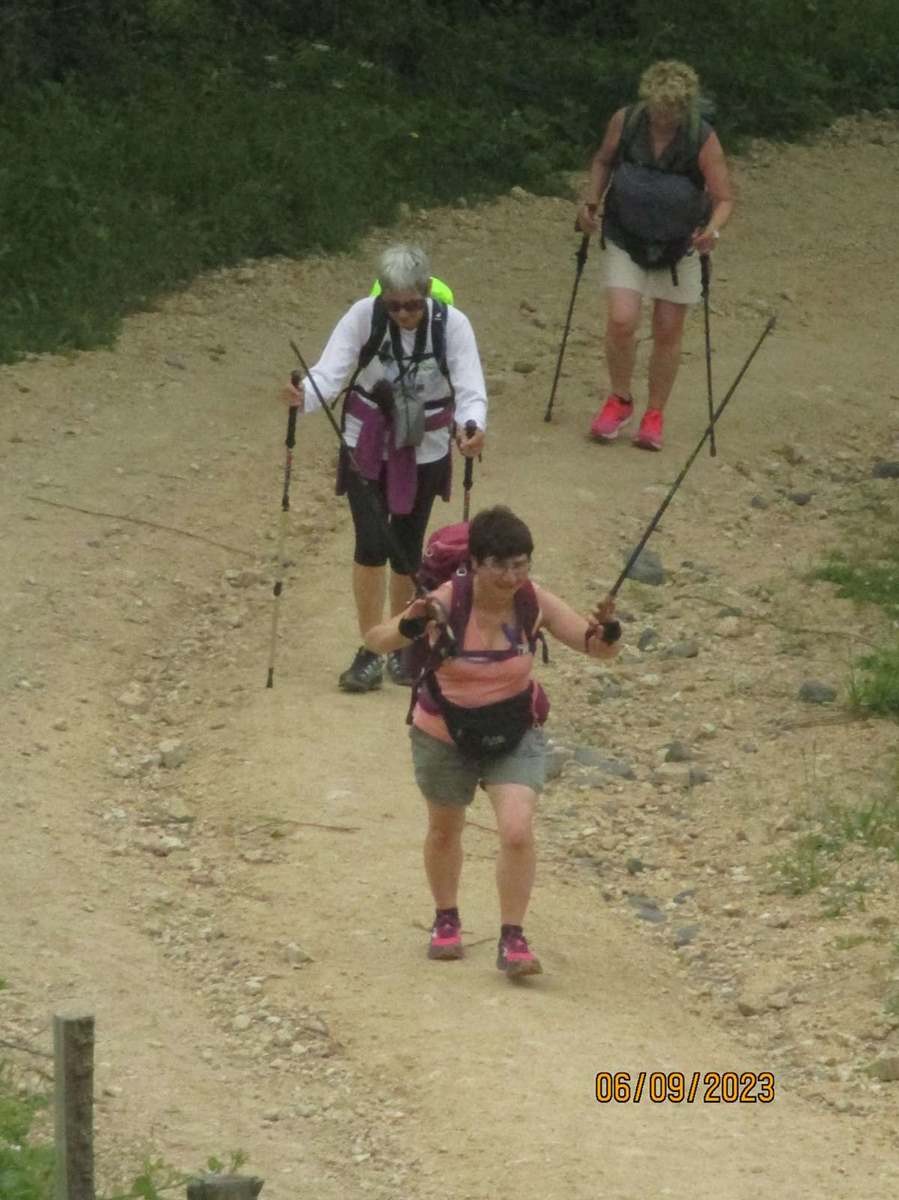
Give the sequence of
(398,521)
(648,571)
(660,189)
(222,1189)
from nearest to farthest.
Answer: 1. (222,1189)
2. (398,521)
3. (648,571)
4. (660,189)

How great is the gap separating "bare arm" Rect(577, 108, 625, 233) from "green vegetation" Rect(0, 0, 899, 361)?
2.88m

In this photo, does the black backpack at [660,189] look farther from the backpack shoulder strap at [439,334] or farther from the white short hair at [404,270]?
the white short hair at [404,270]

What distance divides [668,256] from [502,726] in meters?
4.93

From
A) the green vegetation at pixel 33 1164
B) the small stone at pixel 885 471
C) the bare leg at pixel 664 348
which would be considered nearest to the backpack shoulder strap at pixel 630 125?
the bare leg at pixel 664 348

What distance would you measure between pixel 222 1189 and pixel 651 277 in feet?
23.9

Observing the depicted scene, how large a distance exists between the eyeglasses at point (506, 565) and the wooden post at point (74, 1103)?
226 cm

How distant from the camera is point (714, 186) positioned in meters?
10.7

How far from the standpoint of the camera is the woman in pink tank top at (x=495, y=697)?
636 cm

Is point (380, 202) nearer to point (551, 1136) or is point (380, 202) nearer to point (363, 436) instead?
point (363, 436)

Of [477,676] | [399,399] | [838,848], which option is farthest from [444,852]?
[399,399]

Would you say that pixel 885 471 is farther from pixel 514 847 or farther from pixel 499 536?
pixel 499 536

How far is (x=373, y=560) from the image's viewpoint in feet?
28.4

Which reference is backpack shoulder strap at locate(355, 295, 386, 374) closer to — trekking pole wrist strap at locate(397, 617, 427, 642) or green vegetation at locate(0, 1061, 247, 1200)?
trekking pole wrist strap at locate(397, 617, 427, 642)

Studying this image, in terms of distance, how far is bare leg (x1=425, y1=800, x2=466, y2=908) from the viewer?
6605mm
